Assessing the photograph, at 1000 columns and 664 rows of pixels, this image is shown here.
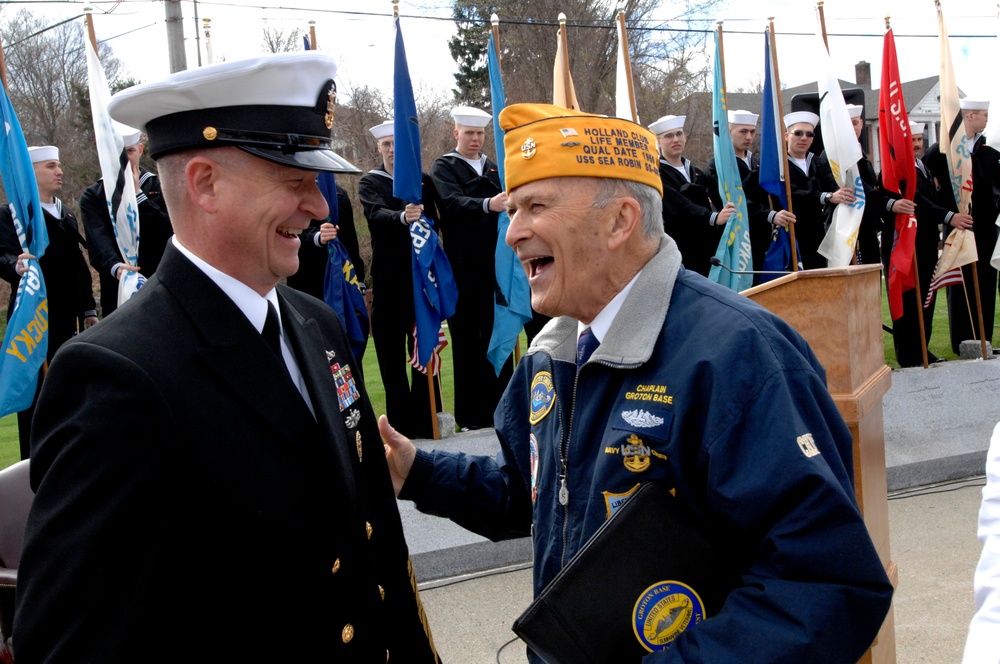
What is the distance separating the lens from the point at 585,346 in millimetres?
2051

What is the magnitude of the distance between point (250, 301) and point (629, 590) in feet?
3.01

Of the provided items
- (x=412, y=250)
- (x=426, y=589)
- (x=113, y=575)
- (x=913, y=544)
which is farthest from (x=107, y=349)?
(x=412, y=250)

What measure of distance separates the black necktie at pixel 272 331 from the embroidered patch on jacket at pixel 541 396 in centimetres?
57

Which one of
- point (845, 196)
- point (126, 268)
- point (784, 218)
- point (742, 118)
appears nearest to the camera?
point (126, 268)

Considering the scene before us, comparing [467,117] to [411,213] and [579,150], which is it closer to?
[411,213]

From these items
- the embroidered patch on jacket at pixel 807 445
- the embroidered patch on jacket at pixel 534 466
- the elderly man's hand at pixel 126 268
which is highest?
the embroidered patch on jacket at pixel 807 445

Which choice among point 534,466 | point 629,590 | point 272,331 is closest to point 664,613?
point 629,590

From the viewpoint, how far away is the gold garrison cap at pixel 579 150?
1987 mm

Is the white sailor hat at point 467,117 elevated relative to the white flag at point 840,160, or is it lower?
elevated

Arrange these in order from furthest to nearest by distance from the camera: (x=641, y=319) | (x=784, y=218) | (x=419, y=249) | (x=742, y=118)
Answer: (x=742, y=118)
(x=784, y=218)
(x=419, y=249)
(x=641, y=319)

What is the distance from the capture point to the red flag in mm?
8953

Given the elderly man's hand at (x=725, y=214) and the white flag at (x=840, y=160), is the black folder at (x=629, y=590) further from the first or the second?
the white flag at (x=840, y=160)

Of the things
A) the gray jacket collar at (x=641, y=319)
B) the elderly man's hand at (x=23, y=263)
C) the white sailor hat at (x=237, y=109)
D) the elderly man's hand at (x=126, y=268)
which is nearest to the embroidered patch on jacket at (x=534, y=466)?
the gray jacket collar at (x=641, y=319)

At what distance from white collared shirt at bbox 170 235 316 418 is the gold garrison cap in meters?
0.62
